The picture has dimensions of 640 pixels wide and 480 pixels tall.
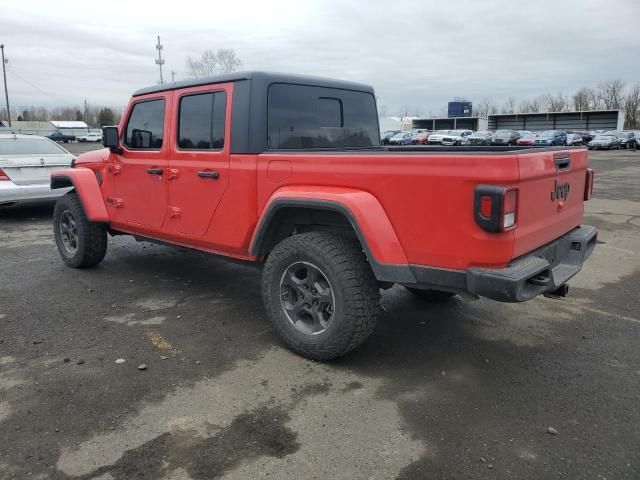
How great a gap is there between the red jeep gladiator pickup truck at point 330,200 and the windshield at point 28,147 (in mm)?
4603

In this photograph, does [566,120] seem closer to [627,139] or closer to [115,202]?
[627,139]

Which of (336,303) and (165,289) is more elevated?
(336,303)

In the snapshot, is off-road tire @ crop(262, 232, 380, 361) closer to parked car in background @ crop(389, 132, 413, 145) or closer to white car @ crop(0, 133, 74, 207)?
white car @ crop(0, 133, 74, 207)

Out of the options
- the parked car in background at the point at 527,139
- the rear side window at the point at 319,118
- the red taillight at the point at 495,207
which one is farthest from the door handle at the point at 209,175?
the parked car in background at the point at 527,139

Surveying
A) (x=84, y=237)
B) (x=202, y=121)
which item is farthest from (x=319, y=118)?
(x=84, y=237)

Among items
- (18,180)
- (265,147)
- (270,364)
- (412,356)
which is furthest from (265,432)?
(18,180)

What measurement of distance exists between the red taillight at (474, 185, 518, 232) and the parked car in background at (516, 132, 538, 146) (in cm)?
3968

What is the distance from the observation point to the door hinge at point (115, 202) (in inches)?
218

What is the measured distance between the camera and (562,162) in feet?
11.5

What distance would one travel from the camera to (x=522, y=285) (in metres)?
3.01

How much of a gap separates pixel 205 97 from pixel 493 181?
2.63 metres

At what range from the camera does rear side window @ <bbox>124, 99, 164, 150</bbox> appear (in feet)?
16.5

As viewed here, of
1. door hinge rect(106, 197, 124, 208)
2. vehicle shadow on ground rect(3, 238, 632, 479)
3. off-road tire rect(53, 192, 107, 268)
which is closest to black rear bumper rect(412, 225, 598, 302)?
vehicle shadow on ground rect(3, 238, 632, 479)

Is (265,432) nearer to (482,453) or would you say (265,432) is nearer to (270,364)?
(270,364)
